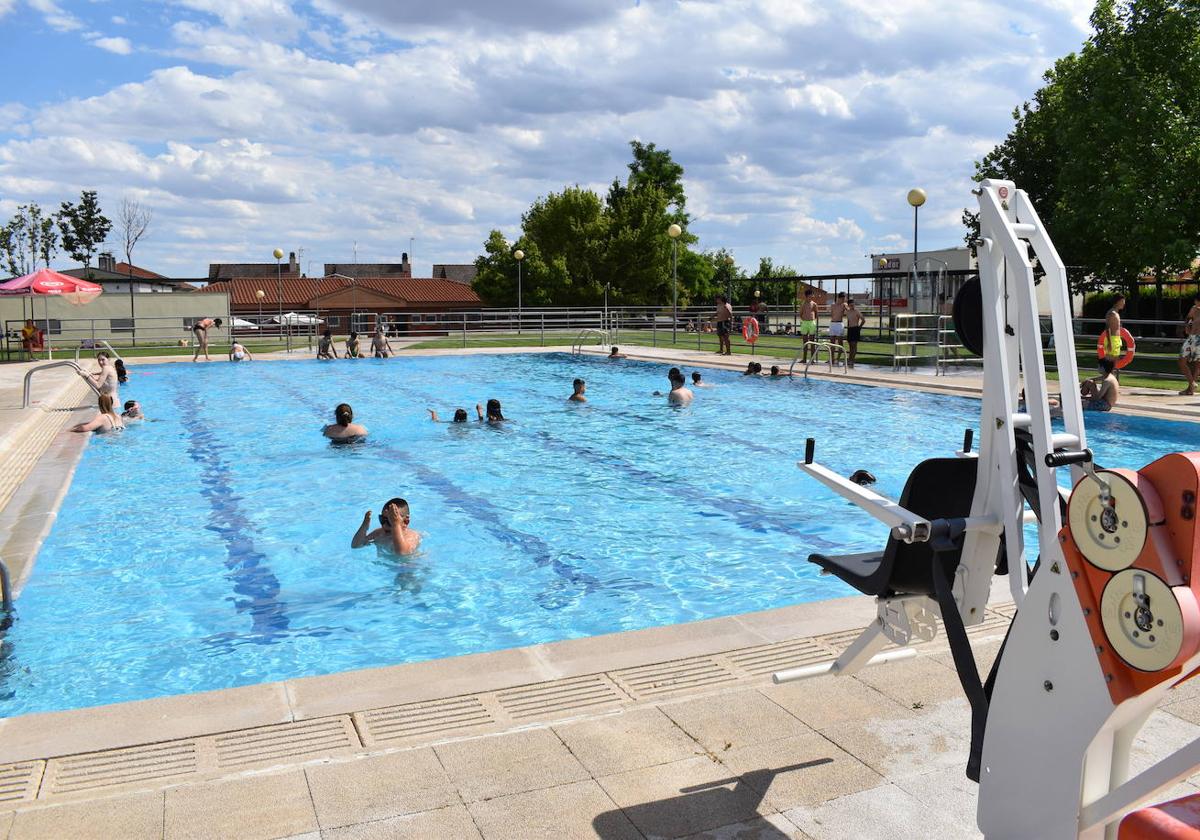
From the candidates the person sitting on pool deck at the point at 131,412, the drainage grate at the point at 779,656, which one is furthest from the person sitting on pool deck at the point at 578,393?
the drainage grate at the point at 779,656

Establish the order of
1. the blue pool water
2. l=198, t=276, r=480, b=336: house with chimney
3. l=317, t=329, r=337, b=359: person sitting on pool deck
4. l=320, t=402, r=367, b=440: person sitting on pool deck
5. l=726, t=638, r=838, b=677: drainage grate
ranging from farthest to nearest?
l=198, t=276, r=480, b=336: house with chimney, l=317, t=329, r=337, b=359: person sitting on pool deck, l=320, t=402, r=367, b=440: person sitting on pool deck, the blue pool water, l=726, t=638, r=838, b=677: drainage grate

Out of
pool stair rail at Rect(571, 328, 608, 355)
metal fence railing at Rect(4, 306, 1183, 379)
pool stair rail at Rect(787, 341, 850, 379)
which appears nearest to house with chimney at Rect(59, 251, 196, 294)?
metal fence railing at Rect(4, 306, 1183, 379)

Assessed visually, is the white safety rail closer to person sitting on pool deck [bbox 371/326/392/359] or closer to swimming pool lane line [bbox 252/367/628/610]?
swimming pool lane line [bbox 252/367/628/610]

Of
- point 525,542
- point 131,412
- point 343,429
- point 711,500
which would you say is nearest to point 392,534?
point 525,542

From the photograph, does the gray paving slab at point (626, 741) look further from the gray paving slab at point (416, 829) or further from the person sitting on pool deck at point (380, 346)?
the person sitting on pool deck at point (380, 346)

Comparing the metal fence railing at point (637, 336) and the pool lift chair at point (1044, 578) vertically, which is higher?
the metal fence railing at point (637, 336)

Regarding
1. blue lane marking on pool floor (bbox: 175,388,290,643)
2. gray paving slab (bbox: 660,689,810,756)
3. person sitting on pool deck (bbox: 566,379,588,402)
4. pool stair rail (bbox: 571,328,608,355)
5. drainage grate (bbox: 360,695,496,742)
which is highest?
pool stair rail (bbox: 571,328,608,355)

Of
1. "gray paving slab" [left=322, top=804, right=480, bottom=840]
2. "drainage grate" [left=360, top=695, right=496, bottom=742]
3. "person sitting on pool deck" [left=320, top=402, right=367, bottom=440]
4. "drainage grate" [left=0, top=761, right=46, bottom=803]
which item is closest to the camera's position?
"gray paving slab" [left=322, top=804, right=480, bottom=840]

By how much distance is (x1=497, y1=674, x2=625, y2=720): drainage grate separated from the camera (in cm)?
430

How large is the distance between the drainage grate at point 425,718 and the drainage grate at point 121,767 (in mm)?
717

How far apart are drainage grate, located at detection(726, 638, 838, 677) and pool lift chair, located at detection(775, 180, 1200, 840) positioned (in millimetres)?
1286

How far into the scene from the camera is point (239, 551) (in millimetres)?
9188

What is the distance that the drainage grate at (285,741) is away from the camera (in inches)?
152

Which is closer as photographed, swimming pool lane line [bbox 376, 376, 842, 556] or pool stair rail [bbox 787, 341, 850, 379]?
swimming pool lane line [bbox 376, 376, 842, 556]
